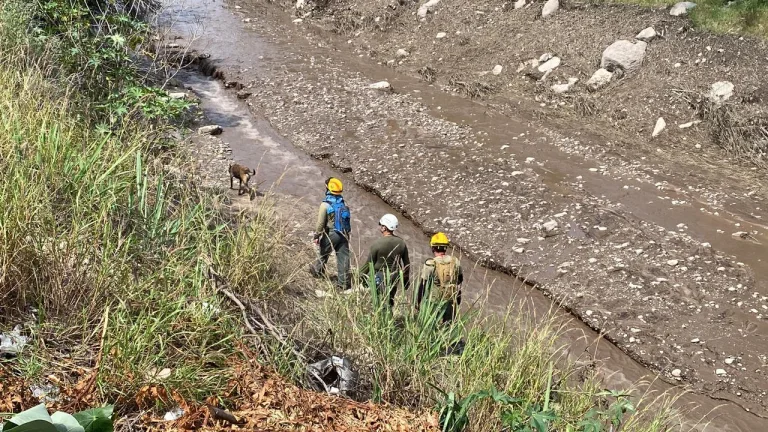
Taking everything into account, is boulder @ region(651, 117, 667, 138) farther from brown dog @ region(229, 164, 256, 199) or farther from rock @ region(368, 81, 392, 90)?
brown dog @ region(229, 164, 256, 199)

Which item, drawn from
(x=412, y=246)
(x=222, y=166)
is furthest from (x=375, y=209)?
(x=222, y=166)

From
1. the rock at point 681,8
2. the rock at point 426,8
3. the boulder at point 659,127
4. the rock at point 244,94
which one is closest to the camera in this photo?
the boulder at point 659,127

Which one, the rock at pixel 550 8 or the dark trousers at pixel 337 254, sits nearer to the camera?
the dark trousers at pixel 337 254

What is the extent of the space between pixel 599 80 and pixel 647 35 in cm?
151

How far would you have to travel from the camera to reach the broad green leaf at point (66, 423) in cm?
217

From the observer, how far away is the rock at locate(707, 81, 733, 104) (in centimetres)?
1159

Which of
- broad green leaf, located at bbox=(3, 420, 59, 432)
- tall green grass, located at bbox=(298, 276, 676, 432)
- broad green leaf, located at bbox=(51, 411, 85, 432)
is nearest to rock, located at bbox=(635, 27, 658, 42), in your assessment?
tall green grass, located at bbox=(298, 276, 676, 432)

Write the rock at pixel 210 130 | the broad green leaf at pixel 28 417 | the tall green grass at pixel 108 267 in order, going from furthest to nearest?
the rock at pixel 210 130, the tall green grass at pixel 108 267, the broad green leaf at pixel 28 417

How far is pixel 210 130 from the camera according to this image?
12.6 m

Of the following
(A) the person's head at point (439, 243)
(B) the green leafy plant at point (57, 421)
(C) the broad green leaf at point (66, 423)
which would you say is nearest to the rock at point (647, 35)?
(A) the person's head at point (439, 243)

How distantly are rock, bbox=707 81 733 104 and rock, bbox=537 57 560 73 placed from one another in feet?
10.6

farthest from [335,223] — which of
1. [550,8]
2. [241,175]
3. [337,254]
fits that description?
[550,8]

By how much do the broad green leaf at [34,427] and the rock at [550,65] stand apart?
43.6ft

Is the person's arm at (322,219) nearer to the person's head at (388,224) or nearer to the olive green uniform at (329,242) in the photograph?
the olive green uniform at (329,242)
